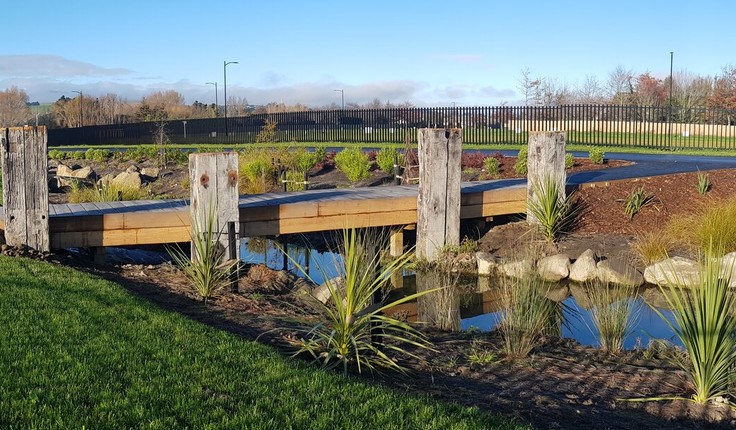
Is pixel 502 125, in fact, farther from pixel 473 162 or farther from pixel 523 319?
pixel 523 319

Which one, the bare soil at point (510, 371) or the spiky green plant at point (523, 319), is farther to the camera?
the spiky green plant at point (523, 319)

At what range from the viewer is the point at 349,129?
36125 mm

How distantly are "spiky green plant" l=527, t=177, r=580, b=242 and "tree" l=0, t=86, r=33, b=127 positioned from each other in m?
56.7

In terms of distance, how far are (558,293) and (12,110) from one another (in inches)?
2881

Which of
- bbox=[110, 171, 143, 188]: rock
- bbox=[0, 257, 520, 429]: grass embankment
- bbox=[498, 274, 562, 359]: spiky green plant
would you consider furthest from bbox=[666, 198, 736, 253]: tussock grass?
bbox=[110, 171, 143, 188]: rock

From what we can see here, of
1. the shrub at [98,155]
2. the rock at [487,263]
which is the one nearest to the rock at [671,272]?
the rock at [487,263]

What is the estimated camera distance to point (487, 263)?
40.2 feet

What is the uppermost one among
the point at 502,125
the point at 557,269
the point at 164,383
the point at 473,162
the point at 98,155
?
the point at 502,125

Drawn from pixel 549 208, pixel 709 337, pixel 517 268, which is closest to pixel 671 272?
pixel 549 208

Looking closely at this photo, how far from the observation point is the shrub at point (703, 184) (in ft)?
46.8

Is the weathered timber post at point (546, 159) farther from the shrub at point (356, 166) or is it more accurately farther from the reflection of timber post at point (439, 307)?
the shrub at point (356, 166)

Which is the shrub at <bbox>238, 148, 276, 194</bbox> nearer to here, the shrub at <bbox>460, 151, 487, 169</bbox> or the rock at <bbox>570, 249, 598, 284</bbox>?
the shrub at <bbox>460, 151, 487, 169</bbox>

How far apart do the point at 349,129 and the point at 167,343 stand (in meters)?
30.6

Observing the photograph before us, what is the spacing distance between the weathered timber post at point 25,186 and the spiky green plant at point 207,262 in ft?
5.75
